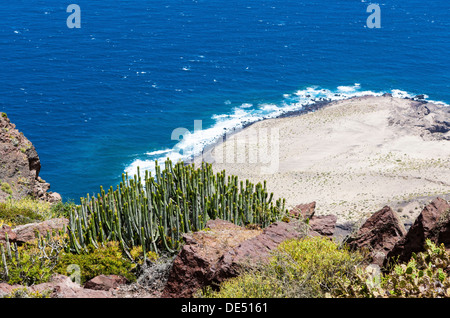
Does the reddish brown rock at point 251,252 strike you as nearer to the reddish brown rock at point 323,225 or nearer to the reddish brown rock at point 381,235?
the reddish brown rock at point 381,235

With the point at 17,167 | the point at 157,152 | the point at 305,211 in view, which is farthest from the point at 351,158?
the point at 17,167

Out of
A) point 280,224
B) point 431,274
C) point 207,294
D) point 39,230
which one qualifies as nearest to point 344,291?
point 431,274

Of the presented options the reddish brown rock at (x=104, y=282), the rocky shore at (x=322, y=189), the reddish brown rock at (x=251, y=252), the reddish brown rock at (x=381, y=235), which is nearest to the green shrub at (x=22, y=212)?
the rocky shore at (x=322, y=189)

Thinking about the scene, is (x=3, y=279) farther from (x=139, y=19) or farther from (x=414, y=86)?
(x=139, y=19)

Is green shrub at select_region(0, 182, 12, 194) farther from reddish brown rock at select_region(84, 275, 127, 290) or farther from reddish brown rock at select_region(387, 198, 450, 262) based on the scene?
reddish brown rock at select_region(387, 198, 450, 262)

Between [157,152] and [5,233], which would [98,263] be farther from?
[157,152]

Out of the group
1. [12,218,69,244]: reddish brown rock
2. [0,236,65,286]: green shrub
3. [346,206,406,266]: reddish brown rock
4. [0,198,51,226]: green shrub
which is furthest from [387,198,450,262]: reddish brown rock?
[0,198,51,226]: green shrub
